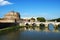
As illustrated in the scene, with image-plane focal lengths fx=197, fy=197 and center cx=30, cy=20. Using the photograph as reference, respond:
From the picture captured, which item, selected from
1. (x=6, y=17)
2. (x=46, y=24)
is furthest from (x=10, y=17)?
(x=46, y=24)

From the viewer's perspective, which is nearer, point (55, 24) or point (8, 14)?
point (55, 24)

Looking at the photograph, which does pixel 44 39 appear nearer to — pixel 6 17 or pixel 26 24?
pixel 26 24

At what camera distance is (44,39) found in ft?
86.2

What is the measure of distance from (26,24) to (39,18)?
35.6 m

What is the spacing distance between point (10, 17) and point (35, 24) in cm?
1378

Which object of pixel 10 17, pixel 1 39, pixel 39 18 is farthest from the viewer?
pixel 39 18

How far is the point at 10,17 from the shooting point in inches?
3027

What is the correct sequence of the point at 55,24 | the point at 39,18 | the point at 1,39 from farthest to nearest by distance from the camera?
1. the point at 39,18
2. the point at 55,24
3. the point at 1,39

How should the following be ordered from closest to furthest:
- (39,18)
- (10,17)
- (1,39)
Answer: (1,39) → (10,17) → (39,18)

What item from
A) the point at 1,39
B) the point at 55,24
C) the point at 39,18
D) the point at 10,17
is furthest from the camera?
the point at 39,18

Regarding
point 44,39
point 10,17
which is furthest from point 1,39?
point 10,17

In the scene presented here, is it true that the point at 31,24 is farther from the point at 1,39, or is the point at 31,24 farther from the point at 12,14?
the point at 1,39

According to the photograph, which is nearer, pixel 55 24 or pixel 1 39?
pixel 1 39

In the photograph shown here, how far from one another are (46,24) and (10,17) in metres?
17.9
